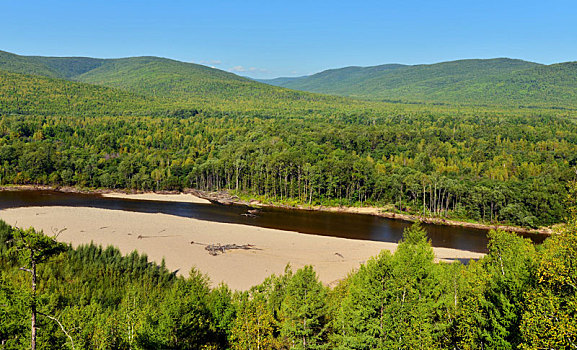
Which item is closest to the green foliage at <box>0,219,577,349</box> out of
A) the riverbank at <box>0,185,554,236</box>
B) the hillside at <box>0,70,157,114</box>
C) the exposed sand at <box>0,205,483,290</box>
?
the exposed sand at <box>0,205,483,290</box>

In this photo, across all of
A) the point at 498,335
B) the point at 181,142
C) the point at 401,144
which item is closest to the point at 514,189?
the point at 401,144

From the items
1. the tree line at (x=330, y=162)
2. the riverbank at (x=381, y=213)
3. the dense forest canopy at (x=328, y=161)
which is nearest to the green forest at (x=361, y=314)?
the riverbank at (x=381, y=213)

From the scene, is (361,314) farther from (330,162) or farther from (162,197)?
(162,197)

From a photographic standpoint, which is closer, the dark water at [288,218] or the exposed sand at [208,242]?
the exposed sand at [208,242]

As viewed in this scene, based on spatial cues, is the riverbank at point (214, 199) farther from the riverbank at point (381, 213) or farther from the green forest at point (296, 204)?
the green forest at point (296, 204)

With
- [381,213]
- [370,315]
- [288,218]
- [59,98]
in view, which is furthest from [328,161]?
[59,98]

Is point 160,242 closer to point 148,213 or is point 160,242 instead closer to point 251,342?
point 148,213

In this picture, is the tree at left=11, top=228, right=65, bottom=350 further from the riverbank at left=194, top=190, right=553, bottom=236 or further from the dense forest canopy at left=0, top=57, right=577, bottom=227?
the dense forest canopy at left=0, top=57, right=577, bottom=227
